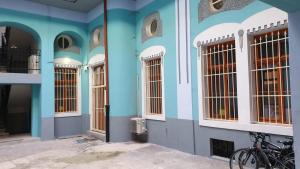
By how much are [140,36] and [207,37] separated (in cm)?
327

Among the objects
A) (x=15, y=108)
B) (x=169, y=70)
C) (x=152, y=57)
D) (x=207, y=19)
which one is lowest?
(x=15, y=108)

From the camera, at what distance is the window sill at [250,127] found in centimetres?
509

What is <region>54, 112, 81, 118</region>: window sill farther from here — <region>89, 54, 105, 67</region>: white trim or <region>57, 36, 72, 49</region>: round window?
<region>57, 36, 72, 49</region>: round window

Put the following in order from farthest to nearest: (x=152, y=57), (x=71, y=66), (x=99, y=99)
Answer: (x=71, y=66)
(x=99, y=99)
(x=152, y=57)

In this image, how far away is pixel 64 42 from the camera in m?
11.3

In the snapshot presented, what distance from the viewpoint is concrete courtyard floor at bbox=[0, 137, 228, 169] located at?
6.27 metres

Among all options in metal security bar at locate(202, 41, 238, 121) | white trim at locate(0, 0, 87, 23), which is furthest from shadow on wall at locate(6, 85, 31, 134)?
metal security bar at locate(202, 41, 238, 121)

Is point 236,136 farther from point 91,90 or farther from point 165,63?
point 91,90

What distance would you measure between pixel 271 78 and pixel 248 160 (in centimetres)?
180

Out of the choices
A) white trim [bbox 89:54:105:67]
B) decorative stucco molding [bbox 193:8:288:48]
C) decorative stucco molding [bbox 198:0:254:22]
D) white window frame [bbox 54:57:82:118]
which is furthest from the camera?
white window frame [bbox 54:57:82:118]

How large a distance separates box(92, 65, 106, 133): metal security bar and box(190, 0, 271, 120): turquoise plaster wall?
14.4ft

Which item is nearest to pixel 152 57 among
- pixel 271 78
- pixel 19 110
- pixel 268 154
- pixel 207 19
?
pixel 207 19

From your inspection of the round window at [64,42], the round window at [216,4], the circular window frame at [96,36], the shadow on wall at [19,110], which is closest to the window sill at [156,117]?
the round window at [216,4]

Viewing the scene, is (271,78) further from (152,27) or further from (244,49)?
(152,27)
